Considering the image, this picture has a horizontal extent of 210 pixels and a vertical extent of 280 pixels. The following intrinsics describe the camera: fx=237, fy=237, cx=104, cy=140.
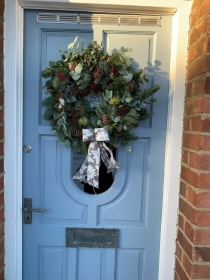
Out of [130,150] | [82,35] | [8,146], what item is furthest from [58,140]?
[82,35]

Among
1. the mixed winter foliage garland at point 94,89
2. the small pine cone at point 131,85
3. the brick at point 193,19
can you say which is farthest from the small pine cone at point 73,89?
the brick at point 193,19

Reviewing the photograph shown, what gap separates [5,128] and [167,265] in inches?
57.2

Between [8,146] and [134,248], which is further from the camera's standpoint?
[134,248]

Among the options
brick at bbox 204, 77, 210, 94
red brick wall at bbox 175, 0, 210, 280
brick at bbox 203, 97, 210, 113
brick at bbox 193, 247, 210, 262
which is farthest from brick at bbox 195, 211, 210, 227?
brick at bbox 204, 77, 210, 94

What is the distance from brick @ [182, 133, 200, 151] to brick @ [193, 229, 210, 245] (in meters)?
0.47

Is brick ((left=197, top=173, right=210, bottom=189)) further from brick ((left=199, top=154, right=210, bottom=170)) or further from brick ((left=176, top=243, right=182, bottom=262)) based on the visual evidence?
brick ((left=176, top=243, right=182, bottom=262))

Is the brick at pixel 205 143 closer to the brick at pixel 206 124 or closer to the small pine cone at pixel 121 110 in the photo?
the brick at pixel 206 124

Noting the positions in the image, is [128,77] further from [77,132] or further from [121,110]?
[77,132]

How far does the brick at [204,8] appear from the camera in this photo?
1300mm

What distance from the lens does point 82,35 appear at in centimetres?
159

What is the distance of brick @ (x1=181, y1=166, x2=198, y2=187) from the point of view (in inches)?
53.7

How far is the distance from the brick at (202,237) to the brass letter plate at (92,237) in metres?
0.55

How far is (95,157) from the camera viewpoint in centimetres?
150

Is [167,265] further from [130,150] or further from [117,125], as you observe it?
[117,125]
